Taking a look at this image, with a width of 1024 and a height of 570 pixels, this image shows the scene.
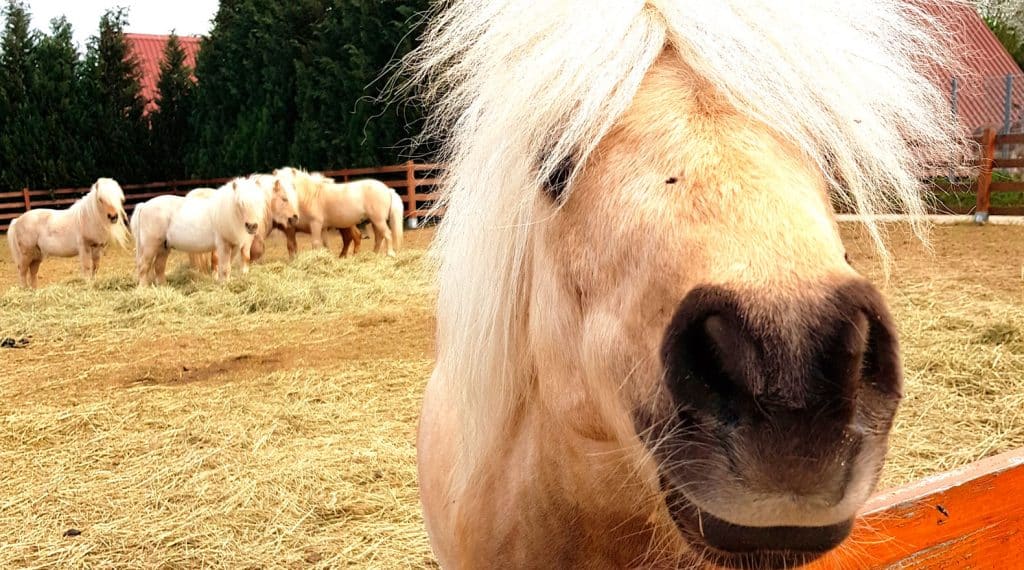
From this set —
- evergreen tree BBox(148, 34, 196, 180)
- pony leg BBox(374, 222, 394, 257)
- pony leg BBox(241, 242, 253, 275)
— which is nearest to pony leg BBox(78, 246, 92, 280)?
pony leg BBox(241, 242, 253, 275)

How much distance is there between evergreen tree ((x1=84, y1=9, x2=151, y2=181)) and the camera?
84.7ft

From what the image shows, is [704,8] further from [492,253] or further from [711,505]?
[711,505]

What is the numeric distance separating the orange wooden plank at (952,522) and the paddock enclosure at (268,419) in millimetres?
36

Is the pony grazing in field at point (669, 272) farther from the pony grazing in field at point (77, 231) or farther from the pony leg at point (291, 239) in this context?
the pony leg at point (291, 239)

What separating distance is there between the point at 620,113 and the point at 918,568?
4.24ft

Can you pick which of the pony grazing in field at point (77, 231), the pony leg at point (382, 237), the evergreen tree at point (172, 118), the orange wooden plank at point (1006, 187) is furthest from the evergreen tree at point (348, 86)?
the orange wooden plank at point (1006, 187)

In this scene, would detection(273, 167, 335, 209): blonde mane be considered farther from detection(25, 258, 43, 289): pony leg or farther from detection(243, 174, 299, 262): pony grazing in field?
detection(25, 258, 43, 289): pony leg

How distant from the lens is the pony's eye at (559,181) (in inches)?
47.1

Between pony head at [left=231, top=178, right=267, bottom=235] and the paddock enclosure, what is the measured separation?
251 cm

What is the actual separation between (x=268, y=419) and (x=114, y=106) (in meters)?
26.3

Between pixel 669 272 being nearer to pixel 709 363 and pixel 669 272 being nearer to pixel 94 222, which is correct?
pixel 709 363

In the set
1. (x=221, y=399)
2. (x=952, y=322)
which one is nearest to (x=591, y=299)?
(x=221, y=399)

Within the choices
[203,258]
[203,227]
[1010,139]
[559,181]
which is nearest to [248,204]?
[203,227]

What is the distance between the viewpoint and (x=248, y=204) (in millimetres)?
11023
